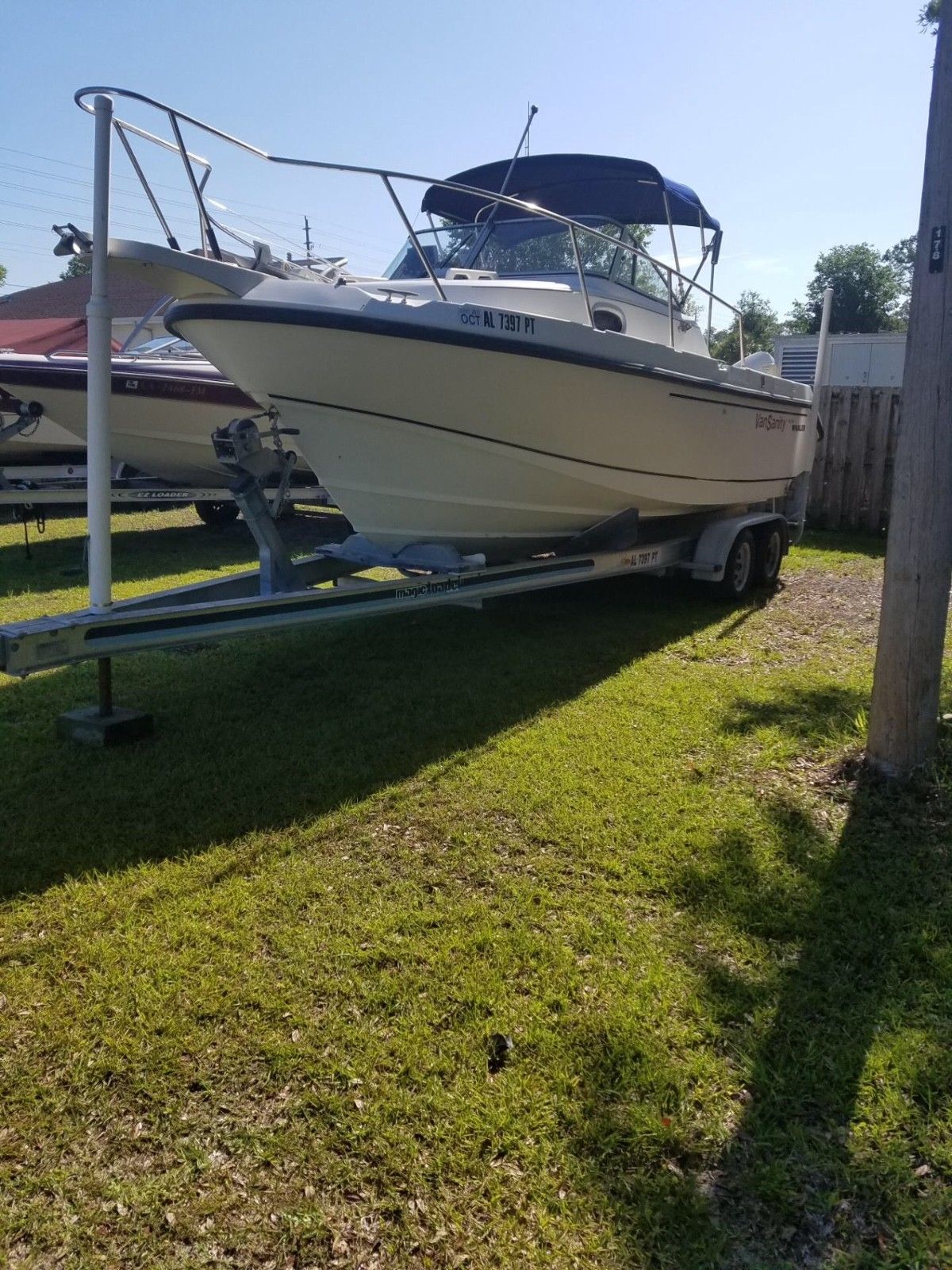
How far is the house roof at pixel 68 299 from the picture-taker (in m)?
29.7

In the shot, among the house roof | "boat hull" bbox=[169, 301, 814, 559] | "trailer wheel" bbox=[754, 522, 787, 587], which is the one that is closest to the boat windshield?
"boat hull" bbox=[169, 301, 814, 559]

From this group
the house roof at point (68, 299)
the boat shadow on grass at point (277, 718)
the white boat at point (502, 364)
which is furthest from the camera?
the house roof at point (68, 299)

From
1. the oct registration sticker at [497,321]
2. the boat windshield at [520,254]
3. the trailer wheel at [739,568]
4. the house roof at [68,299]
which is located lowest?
the trailer wheel at [739,568]

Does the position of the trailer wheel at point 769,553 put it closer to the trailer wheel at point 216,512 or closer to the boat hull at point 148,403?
the boat hull at point 148,403

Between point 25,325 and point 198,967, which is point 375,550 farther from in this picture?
point 25,325

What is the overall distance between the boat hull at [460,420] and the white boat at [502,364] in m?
0.01

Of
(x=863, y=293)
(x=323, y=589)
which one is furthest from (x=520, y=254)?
(x=863, y=293)

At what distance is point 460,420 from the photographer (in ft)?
16.3

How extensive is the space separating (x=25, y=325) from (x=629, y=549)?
35.6ft

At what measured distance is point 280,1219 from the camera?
1938 millimetres

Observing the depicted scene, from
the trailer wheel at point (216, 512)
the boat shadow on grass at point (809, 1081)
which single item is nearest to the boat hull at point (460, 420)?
the boat shadow on grass at point (809, 1081)

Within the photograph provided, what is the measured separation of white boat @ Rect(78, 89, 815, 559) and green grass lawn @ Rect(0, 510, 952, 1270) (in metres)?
1.32

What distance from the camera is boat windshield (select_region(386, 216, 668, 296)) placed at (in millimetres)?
6393

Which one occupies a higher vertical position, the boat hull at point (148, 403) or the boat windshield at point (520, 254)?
the boat windshield at point (520, 254)
